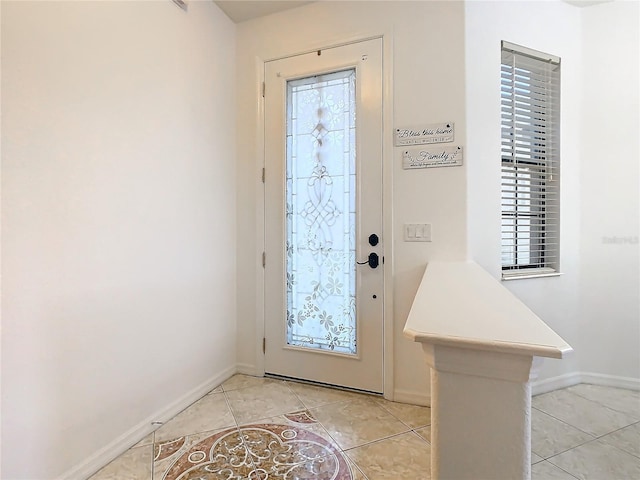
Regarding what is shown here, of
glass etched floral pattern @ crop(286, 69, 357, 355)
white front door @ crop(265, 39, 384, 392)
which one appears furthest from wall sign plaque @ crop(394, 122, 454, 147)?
glass etched floral pattern @ crop(286, 69, 357, 355)

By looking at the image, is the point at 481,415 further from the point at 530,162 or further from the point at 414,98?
the point at 530,162

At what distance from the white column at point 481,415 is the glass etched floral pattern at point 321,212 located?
167 centimetres

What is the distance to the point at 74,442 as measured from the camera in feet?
4.91

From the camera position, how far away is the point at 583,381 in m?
2.50

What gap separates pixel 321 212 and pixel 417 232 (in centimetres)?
68

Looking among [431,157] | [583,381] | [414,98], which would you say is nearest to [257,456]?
[431,157]

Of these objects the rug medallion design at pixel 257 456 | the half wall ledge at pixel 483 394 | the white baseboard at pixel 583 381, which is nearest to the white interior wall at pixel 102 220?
the rug medallion design at pixel 257 456

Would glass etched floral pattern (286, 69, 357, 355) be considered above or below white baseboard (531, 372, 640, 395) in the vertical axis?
above

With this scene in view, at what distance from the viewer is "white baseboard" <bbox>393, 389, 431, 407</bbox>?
7.08 ft

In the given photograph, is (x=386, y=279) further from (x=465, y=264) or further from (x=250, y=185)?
(x=250, y=185)

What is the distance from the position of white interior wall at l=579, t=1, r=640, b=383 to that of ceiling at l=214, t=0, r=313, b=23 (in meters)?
2.18

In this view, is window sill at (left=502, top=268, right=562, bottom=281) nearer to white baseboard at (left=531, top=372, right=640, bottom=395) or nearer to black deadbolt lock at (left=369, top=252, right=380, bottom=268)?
white baseboard at (left=531, top=372, right=640, bottom=395)

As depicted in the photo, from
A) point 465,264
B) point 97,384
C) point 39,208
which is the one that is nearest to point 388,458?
point 465,264

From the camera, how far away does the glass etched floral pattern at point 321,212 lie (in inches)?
93.0
